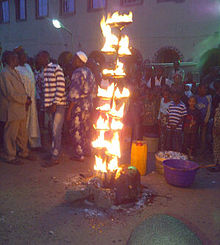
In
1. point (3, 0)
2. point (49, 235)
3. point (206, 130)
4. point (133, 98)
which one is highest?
point (3, 0)

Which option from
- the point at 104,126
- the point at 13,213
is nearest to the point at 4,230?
the point at 13,213

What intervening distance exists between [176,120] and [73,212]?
134 inches

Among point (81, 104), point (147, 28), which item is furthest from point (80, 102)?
point (147, 28)

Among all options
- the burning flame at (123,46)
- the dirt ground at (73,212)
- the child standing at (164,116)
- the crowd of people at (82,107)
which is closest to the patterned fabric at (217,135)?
the crowd of people at (82,107)

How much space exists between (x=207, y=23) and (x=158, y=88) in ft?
29.2

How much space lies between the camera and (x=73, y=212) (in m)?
3.65

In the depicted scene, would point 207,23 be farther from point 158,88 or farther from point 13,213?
point 13,213

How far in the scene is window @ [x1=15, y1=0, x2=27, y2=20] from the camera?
21.7m

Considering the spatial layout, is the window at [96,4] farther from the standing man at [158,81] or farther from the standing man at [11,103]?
the standing man at [11,103]

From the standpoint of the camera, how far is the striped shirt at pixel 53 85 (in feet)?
17.0

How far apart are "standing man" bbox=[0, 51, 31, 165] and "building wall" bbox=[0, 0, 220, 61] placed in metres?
11.3

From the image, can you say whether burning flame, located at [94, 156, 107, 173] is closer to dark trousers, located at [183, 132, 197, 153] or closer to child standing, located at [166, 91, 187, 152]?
child standing, located at [166, 91, 187, 152]

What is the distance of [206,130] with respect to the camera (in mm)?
6516

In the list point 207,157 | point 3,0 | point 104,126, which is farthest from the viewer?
point 3,0
